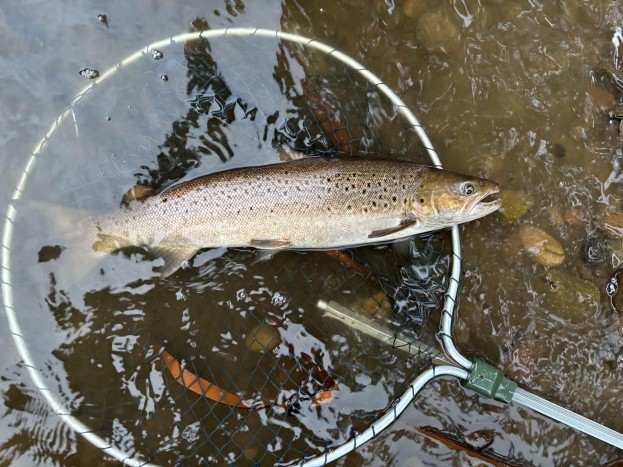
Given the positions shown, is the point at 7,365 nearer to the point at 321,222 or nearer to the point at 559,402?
the point at 321,222

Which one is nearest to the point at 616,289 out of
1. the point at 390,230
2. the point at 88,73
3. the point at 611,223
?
the point at 611,223

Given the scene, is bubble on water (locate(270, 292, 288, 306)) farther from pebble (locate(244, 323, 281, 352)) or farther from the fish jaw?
the fish jaw

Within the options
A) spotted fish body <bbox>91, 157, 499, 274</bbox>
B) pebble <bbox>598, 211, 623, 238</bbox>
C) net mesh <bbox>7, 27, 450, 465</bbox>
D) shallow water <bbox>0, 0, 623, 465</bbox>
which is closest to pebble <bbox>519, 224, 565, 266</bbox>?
shallow water <bbox>0, 0, 623, 465</bbox>

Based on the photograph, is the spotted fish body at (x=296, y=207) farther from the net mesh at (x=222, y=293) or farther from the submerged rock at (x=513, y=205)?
the submerged rock at (x=513, y=205)

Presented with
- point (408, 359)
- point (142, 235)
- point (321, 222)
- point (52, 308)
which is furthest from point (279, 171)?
point (52, 308)

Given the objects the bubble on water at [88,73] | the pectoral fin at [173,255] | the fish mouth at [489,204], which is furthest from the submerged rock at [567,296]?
the bubble on water at [88,73]

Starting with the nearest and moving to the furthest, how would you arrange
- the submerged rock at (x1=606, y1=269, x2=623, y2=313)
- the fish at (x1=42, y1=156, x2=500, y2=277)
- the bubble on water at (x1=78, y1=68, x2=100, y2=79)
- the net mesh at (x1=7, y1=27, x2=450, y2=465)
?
1. the fish at (x1=42, y1=156, x2=500, y2=277)
2. the net mesh at (x1=7, y1=27, x2=450, y2=465)
3. the bubble on water at (x1=78, y1=68, x2=100, y2=79)
4. the submerged rock at (x1=606, y1=269, x2=623, y2=313)
